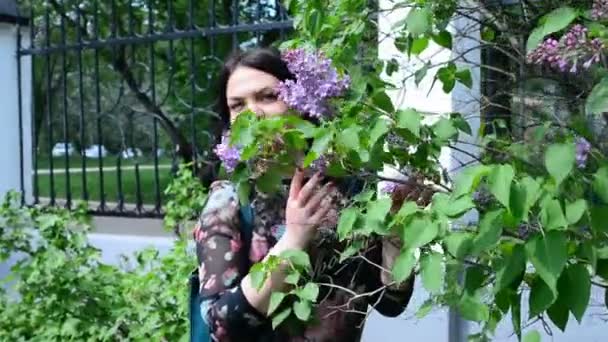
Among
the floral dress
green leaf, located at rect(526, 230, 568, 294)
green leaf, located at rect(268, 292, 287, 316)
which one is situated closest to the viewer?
green leaf, located at rect(526, 230, 568, 294)

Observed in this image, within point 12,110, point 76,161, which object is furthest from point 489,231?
point 76,161

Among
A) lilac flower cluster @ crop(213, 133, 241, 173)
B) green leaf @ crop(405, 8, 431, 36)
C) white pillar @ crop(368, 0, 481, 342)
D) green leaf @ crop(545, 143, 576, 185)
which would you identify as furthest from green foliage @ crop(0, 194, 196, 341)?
green leaf @ crop(545, 143, 576, 185)

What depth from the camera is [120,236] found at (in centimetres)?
520

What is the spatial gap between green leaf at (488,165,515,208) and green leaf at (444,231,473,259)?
103 millimetres

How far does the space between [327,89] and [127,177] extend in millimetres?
8404

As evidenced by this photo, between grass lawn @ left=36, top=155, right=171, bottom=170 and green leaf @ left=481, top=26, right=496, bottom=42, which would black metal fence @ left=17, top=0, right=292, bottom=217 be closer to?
grass lawn @ left=36, top=155, right=171, bottom=170

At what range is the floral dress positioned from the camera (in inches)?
75.0

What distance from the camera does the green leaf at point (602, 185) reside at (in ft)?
4.32

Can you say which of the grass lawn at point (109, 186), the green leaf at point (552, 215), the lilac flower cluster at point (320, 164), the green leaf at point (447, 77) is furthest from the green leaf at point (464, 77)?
the grass lawn at point (109, 186)

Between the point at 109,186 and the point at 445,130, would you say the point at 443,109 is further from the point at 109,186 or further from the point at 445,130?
the point at 109,186

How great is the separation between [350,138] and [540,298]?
0.35 meters

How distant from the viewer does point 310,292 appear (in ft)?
5.46

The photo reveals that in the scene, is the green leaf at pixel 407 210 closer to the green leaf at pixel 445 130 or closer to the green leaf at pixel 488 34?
the green leaf at pixel 445 130

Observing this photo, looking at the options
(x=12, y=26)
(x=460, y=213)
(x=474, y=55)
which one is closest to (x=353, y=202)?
(x=460, y=213)
